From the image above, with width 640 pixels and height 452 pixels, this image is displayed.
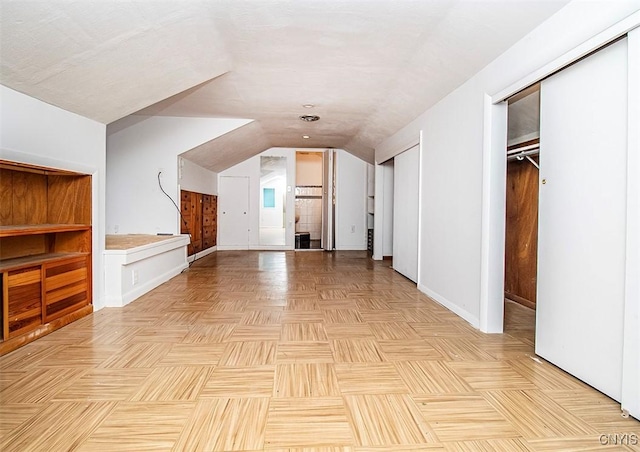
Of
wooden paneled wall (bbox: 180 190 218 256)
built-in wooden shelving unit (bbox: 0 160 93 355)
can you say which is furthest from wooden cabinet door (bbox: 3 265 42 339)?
wooden paneled wall (bbox: 180 190 218 256)

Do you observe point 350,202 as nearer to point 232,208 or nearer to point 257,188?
point 257,188

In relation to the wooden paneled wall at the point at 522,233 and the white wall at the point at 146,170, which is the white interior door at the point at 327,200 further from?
the wooden paneled wall at the point at 522,233

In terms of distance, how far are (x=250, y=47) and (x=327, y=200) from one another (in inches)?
213

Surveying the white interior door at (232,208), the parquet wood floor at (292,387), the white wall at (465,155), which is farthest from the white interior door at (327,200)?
the parquet wood floor at (292,387)

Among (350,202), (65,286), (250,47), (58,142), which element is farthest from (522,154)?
(350,202)

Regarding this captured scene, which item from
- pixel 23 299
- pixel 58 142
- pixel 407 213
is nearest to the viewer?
pixel 23 299

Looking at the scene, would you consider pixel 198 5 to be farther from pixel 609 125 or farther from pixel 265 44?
pixel 609 125

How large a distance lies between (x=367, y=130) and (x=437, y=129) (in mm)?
2172

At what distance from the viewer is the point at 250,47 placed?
2867 millimetres

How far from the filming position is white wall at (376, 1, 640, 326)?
1827 millimetres

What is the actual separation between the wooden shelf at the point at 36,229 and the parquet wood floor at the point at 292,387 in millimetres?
744

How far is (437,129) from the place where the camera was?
143 inches

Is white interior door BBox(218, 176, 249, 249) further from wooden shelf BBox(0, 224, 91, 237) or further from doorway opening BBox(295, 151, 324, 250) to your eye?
wooden shelf BBox(0, 224, 91, 237)

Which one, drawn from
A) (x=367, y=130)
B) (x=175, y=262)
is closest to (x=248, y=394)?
(x=175, y=262)
